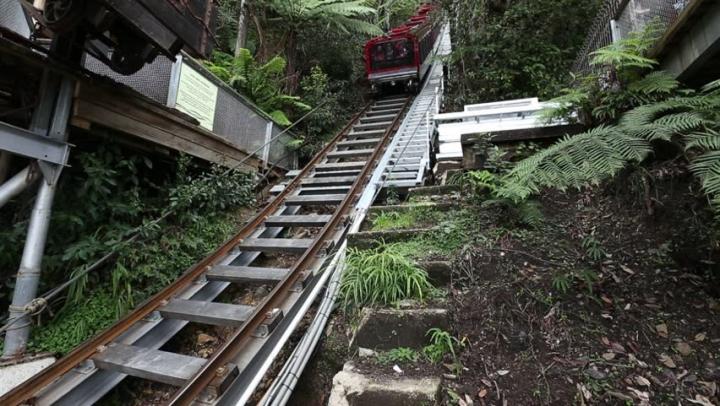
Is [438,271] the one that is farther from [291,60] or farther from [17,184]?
[291,60]

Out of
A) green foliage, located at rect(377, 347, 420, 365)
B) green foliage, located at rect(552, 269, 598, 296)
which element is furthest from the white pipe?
green foliage, located at rect(552, 269, 598, 296)

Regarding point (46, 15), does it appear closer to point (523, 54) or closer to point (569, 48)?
point (523, 54)

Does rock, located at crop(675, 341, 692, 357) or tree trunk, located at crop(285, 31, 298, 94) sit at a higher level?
tree trunk, located at crop(285, 31, 298, 94)

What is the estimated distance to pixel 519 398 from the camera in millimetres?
1723

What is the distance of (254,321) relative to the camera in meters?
2.59

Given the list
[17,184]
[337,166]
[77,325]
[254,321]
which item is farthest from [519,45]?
[77,325]

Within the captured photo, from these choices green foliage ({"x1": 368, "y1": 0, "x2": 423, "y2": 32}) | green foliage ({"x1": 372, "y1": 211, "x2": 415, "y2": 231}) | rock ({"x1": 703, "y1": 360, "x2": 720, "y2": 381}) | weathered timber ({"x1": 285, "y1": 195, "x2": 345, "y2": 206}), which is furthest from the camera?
green foliage ({"x1": 368, "y1": 0, "x2": 423, "y2": 32})

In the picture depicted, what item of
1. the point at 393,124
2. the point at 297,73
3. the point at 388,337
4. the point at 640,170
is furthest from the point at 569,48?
the point at 388,337

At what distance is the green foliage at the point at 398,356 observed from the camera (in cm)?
201

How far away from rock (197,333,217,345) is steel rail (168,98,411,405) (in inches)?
34.4

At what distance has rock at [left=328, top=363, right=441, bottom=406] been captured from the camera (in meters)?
1.74

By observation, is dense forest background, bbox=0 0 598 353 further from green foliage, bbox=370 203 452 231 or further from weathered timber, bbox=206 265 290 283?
green foliage, bbox=370 203 452 231

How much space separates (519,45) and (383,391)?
22.1 feet

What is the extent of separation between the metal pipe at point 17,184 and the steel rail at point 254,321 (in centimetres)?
223
